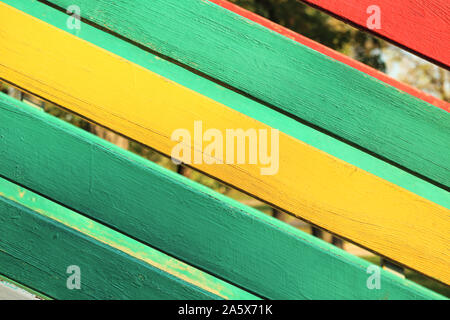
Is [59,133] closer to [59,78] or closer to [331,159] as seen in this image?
[59,78]

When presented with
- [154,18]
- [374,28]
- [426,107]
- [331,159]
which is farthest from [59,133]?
[426,107]

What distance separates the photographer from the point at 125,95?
1.25 meters

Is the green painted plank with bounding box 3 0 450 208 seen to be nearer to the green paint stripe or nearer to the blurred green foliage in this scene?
the green paint stripe

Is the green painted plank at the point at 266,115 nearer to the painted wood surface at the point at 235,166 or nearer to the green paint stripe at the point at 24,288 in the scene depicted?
the painted wood surface at the point at 235,166

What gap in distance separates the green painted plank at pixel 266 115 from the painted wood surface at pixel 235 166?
2 centimetres

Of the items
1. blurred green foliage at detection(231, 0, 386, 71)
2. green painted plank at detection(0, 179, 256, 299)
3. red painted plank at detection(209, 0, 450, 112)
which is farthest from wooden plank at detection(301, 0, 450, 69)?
blurred green foliage at detection(231, 0, 386, 71)

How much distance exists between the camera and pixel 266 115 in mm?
1240

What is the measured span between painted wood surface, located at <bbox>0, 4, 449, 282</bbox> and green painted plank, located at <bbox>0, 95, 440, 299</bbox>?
0.06 meters

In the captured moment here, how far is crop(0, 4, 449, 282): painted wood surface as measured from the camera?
4.00 ft

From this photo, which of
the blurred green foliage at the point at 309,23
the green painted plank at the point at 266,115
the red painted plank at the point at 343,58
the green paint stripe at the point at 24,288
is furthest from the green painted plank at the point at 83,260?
the blurred green foliage at the point at 309,23

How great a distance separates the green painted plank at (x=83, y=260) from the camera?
127 centimetres

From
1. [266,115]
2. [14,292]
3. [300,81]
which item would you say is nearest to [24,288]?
[14,292]

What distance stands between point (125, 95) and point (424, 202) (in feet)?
2.82
